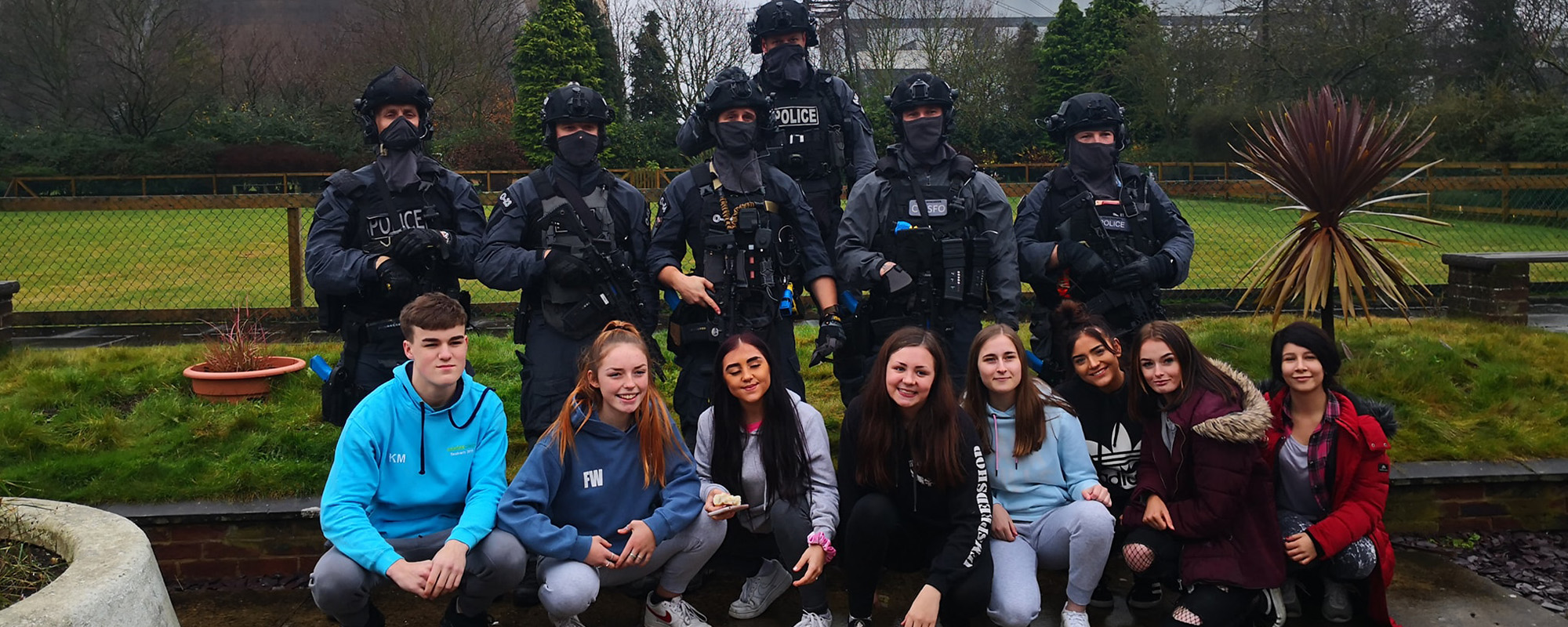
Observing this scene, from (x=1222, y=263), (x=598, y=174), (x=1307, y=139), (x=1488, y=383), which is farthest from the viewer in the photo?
(x=1222, y=263)

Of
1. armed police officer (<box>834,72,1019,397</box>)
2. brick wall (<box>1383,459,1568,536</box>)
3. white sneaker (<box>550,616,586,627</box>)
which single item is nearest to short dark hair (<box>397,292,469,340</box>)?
white sneaker (<box>550,616,586,627</box>)

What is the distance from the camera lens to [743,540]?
4477 millimetres

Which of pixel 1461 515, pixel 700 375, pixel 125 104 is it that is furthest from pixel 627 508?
pixel 125 104

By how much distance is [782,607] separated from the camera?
4.54m

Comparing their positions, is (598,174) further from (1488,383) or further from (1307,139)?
(1488,383)

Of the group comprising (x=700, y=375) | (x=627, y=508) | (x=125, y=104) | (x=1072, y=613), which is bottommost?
(x=1072, y=613)

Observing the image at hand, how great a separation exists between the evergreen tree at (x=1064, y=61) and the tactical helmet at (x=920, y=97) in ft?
95.3

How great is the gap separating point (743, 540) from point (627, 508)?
1.87 feet

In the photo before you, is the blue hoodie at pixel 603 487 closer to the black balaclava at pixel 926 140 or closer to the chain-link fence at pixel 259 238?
the black balaclava at pixel 926 140

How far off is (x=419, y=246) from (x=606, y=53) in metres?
30.5

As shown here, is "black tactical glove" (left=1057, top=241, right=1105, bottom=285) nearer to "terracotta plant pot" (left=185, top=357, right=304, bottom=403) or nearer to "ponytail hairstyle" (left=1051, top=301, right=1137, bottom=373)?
"ponytail hairstyle" (left=1051, top=301, right=1137, bottom=373)

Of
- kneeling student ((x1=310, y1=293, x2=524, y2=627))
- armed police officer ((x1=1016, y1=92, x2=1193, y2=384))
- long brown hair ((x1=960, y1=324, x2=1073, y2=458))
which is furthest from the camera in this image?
armed police officer ((x1=1016, y1=92, x2=1193, y2=384))

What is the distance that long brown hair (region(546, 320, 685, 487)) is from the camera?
4.14 meters

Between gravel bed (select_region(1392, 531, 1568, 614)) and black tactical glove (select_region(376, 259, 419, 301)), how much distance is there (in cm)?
462
